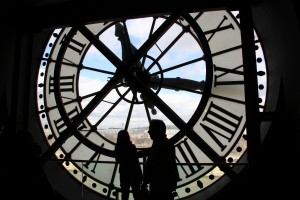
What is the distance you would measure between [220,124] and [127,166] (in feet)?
4.12

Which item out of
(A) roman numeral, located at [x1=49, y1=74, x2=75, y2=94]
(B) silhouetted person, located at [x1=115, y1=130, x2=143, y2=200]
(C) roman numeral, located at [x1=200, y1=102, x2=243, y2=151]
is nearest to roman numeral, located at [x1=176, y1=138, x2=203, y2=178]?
(C) roman numeral, located at [x1=200, y1=102, x2=243, y2=151]

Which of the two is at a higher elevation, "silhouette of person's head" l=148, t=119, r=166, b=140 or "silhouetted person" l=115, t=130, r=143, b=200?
A: "silhouette of person's head" l=148, t=119, r=166, b=140

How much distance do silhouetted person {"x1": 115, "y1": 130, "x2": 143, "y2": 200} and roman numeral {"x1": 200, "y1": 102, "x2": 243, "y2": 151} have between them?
1.06 meters

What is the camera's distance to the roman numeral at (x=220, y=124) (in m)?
3.10

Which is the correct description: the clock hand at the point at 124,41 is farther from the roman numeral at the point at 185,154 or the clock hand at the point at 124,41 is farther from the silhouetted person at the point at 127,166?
the silhouetted person at the point at 127,166

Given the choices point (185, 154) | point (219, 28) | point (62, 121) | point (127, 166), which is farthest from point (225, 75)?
point (62, 121)

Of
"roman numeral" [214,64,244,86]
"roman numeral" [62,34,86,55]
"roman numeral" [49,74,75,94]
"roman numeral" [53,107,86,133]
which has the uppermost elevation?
"roman numeral" [62,34,86,55]

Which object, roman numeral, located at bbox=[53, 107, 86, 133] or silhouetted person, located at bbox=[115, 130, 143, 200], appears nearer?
silhouetted person, located at bbox=[115, 130, 143, 200]

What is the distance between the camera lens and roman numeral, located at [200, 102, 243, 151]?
3.10 metres

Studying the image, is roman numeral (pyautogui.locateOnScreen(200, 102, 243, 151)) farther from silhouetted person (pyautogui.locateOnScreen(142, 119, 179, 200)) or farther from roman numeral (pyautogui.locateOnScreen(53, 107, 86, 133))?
silhouetted person (pyautogui.locateOnScreen(142, 119, 179, 200))

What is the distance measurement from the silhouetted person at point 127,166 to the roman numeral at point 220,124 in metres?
1.06

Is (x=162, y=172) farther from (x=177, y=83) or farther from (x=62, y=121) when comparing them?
(x=62, y=121)

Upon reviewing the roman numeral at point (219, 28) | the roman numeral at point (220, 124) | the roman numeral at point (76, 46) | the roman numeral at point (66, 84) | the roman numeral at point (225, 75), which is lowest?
the roman numeral at point (220, 124)
